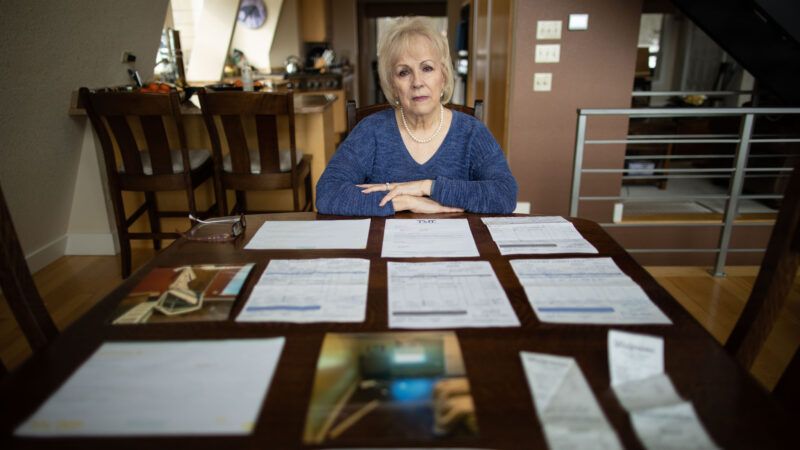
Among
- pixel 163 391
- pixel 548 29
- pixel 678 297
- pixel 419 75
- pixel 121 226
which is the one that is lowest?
Answer: pixel 678 297

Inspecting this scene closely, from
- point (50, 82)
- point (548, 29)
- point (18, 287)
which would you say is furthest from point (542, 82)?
point (18, 287)

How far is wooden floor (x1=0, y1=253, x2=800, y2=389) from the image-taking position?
1912mm

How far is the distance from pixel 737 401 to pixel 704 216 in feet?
10.6

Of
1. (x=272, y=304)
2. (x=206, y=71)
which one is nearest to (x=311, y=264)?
(x=272, y=304)

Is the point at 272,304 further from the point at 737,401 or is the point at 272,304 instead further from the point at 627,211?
the point at 627,211

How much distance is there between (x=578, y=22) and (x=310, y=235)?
269 cm

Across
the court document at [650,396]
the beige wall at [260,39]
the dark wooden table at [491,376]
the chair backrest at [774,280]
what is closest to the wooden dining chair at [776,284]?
the chair backrest at [774,280]

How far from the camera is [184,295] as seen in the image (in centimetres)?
79

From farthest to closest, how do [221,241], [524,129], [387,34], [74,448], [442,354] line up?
[524,129] → [387,34] → [221,241] → [442,354] → [74,448]

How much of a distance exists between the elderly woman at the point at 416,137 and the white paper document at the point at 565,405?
→ 760 mm

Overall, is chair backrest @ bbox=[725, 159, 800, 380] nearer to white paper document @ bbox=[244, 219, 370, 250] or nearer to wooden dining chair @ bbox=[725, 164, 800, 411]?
wooden dining chair @ bbox=[725, 164, 800, 411]

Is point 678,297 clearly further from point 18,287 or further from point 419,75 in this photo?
point 18,287

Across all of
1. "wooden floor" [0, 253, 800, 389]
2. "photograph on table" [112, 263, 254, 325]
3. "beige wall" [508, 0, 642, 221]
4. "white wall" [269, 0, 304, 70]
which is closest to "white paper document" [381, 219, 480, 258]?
"photograph on table" [112, 263, 254, 325]

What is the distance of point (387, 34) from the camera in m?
1.55
